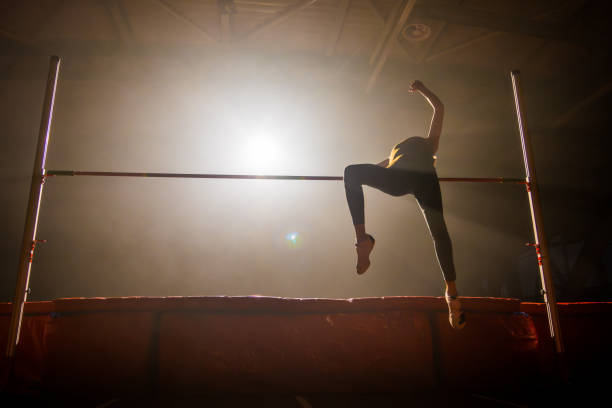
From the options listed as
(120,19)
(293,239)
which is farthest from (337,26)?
(293,239)

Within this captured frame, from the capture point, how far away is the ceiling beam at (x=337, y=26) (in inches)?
203

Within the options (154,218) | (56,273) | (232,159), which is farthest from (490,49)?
(56,273)

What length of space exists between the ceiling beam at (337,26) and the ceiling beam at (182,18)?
1.93 metres

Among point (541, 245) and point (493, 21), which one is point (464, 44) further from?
point (541, 245)

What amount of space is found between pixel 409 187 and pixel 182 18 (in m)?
4.79

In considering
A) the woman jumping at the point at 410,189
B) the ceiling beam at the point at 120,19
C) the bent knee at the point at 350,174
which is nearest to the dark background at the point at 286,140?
the ceiling beam at the point at 120,19

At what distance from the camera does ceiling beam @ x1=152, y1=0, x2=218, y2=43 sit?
5008 millimetres

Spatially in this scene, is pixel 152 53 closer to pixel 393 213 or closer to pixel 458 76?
pixel 458 76

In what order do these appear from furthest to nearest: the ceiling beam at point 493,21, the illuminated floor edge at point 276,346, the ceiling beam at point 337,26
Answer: the ceiling beam at point 337,26, the ceiling beam at point 493,21, the illuminated floor edge at point 276,346

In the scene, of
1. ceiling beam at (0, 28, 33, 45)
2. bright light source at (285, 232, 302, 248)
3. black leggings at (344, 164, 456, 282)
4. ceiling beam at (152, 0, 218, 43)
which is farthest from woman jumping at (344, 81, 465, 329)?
ceiling beam at (0, 28, 33, 45)

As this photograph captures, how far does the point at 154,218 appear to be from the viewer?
7.70 metres

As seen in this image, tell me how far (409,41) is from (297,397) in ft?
18.4

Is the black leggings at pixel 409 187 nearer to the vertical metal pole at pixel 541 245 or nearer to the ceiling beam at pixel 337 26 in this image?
the vertical metal pole at pixel 541 245

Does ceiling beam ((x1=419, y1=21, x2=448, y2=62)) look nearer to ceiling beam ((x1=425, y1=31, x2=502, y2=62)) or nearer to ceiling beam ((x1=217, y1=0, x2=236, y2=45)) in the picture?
ceiling beam ((x1=425, y1=31, x2=502, y2=62))
